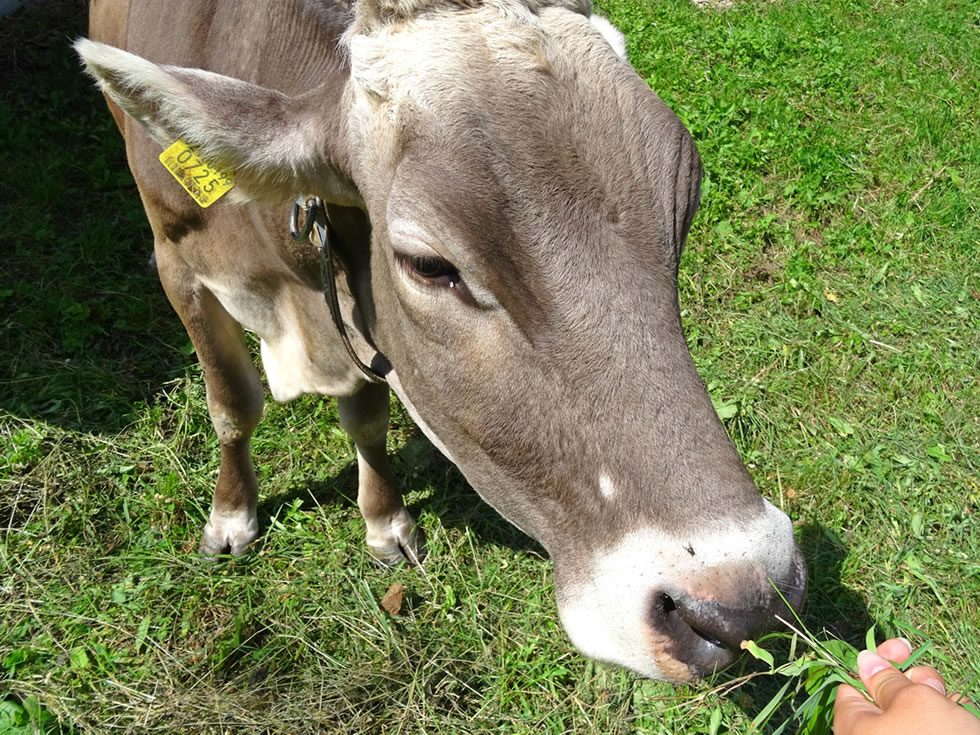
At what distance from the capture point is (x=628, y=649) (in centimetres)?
201

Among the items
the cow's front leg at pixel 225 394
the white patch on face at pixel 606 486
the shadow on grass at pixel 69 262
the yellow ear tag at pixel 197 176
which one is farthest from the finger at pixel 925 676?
the shadow on grass at pixel 69 262

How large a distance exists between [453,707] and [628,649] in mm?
1601

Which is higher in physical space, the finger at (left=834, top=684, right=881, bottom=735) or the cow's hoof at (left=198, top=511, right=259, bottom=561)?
the finger at (left=834, top=684, right=881, bottom=735)

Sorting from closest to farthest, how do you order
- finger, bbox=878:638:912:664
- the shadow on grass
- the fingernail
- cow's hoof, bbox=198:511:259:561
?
the fingernail < finger, bbox=878:638:912:664 < cow's hoof, bbox=198:511:259:561 < the shadow on grass

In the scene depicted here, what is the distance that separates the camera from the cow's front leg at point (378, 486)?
146 inches

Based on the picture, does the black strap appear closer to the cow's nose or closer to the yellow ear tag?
the yellow ear tag

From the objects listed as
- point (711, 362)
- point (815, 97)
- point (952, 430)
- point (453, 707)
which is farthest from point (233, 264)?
point (815, 97)

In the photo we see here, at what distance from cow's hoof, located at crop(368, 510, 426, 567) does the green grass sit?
9 centimetres

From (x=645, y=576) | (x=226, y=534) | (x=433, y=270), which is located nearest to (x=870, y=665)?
(x=645, y=576)

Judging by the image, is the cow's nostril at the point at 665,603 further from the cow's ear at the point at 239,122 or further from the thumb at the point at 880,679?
the cow's ear at the point at 239,122

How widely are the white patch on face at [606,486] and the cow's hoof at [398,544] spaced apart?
6.84 feet

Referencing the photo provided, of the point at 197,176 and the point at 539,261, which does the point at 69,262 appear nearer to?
the point at 197,176

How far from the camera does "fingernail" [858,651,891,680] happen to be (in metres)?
1.96

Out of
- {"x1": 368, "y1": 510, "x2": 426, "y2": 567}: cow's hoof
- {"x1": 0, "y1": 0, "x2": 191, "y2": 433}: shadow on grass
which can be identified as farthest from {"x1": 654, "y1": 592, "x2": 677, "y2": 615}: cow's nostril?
{"x1": 0, "y1": 0, "x2": 191, "y2": 433}: shadow on grass
